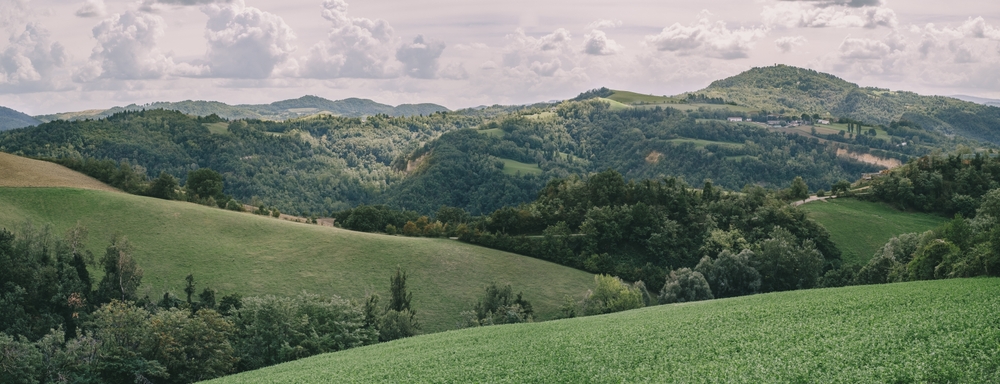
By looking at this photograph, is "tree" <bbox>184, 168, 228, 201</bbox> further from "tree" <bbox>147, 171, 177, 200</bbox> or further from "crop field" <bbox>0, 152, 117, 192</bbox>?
"crop field" <bbox>0, 152, 117, 192</bbox>

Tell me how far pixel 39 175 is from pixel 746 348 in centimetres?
11031

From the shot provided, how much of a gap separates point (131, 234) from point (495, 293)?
50.9 meters

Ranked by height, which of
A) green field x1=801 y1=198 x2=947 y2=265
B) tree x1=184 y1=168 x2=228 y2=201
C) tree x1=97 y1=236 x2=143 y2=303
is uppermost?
tree x1=184 y1=168 x2=228 y2=201

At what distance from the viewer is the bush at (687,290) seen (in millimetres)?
76750

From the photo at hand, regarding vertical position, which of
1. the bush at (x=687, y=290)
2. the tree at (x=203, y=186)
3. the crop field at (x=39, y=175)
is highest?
the crop field at (x=39, y=175)

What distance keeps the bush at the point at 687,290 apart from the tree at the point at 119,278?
6195cm

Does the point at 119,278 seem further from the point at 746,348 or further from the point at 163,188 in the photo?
the point at 746,348

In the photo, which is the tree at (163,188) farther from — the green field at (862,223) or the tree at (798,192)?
the tree at (798,192)

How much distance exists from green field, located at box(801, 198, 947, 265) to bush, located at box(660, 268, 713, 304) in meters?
38.7

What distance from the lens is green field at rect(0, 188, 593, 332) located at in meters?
75.5

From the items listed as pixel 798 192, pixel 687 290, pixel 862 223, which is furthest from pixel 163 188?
pixel 862 223

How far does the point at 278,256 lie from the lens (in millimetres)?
83688

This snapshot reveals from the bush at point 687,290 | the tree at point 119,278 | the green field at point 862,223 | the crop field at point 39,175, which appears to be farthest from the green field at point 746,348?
the crop field at point 39,175

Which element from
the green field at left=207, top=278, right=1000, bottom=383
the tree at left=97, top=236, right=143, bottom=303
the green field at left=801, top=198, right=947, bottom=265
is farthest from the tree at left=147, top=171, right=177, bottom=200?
the green field at left=801, top=198, right=947, bottom=265
